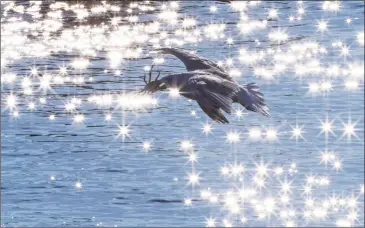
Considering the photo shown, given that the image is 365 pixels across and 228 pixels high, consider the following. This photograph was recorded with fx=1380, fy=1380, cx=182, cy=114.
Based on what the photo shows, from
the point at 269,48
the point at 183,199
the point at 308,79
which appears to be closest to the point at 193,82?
the point at 183,199

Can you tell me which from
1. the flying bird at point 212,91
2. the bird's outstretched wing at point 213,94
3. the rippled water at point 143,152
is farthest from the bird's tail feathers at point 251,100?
the rippled water at point 143,152

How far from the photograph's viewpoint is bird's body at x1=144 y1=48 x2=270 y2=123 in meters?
15.3

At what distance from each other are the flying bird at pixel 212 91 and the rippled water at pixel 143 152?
3203 millimetres

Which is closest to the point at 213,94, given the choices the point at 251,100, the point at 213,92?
the point at 213,92

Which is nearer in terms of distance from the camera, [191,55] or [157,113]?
[191,55]

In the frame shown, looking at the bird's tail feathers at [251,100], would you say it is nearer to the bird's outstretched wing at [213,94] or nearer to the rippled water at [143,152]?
the bird's outstretched wing at [213,94]

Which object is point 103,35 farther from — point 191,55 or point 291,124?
point 191,55

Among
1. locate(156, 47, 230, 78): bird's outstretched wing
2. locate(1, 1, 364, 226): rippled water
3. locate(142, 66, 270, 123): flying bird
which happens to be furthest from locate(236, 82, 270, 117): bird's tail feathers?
locate(1, 1, 364, 226): rippled water

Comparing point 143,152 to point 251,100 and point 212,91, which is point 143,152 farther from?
point 212,91

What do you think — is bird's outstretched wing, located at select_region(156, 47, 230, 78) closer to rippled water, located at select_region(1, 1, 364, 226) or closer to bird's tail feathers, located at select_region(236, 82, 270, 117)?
bird's tail feathers, located at select_region(236, 82, 270, 117)

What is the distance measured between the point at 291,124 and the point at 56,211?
5.33 m

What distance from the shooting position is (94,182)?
70.9 ft

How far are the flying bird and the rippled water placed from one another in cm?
Answer: 320

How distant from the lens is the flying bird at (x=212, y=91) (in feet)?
50.0
